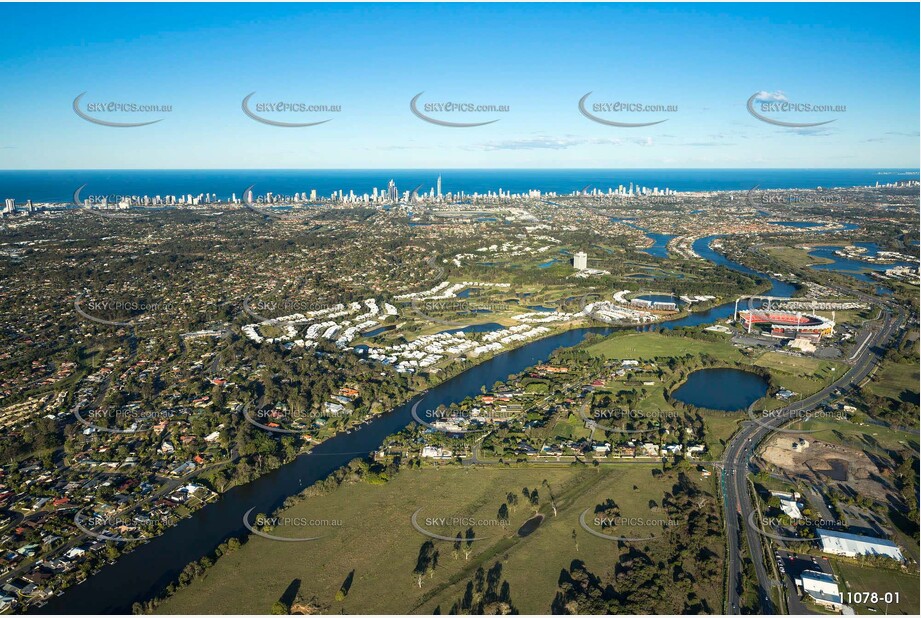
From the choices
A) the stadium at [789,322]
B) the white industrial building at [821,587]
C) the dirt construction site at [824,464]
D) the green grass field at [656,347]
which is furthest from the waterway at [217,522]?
the stadium at [789,322]

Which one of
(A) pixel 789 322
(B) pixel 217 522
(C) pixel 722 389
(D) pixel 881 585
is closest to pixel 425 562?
(B) pixel 217 522

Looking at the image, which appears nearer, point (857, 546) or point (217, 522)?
point (857, 546)

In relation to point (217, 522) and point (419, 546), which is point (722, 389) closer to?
point (419, 546)

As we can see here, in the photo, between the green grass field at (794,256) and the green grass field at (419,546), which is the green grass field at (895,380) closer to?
the green grass field at (419,546)

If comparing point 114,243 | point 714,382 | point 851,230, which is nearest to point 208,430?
point 714,382

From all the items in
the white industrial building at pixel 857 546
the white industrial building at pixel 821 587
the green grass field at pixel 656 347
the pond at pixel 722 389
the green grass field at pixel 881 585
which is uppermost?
the green grass field at pixel 656 347

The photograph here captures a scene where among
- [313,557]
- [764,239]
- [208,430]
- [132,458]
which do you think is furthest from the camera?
[764,239]

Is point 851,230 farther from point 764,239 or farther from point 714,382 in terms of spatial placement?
point 714,382
